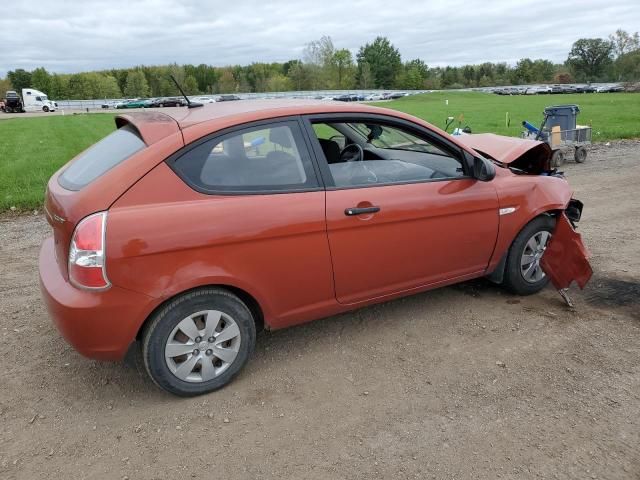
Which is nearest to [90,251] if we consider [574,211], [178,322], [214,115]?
[178,322]

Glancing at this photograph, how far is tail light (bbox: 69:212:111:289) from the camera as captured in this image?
9.13 feet

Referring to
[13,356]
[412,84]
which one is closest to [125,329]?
→ [13,356]

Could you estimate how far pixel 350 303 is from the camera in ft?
12.0

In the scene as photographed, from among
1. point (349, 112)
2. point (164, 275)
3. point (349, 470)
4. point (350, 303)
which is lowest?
point (349, 470)

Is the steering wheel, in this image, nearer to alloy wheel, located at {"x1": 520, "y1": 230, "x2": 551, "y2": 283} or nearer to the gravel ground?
the gravel ground


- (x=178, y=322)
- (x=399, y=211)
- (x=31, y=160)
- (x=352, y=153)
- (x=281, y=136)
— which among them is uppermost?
(x=281, y=136)

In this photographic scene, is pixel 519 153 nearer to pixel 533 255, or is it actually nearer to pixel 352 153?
pixel 533 255

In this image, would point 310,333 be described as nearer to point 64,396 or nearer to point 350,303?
point 350,303

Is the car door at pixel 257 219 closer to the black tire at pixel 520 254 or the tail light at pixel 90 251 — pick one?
the tail light at pixel 90 251

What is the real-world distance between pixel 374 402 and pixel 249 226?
1.28 metres

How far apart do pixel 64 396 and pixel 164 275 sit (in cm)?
113

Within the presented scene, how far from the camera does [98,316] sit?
2.86 meters

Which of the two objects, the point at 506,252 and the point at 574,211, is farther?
the point at 574,211

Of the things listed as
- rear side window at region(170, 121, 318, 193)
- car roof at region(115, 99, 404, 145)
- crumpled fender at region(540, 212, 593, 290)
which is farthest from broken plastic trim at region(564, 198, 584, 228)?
rear side window at region(170, 121, 318, 193)
